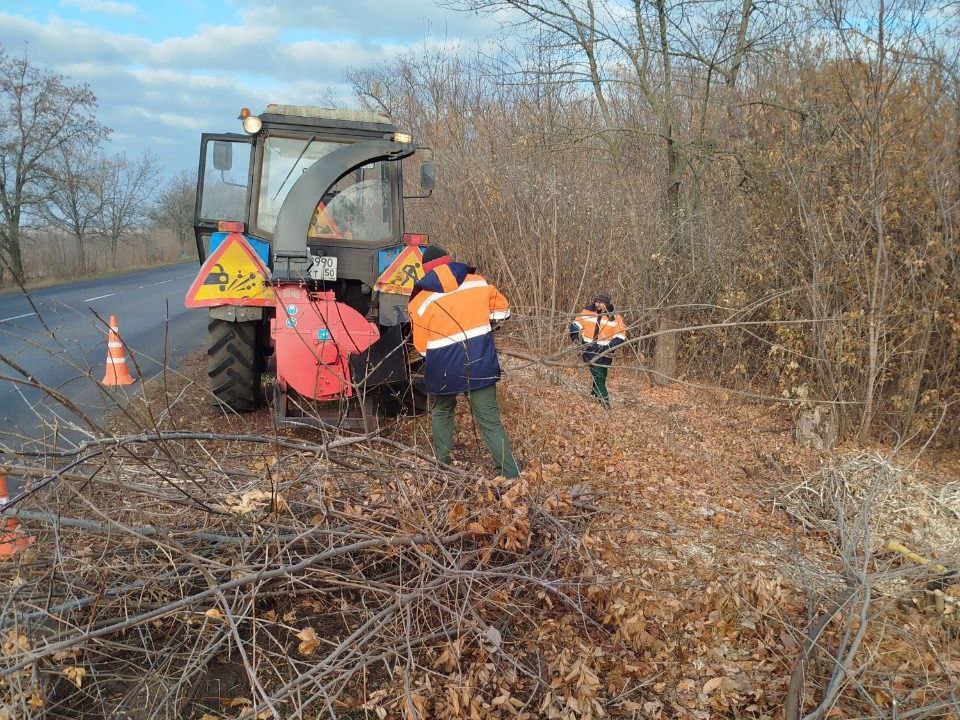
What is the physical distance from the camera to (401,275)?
616 cm

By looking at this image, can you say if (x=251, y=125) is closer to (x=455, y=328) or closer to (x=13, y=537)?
(x=455, y=328)

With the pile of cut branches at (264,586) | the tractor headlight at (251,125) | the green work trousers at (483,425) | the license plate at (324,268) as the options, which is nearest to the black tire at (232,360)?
the license plate at (324,268)

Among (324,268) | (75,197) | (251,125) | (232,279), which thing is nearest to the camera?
(232,279)

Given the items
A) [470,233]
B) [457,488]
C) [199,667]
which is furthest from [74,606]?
[470,233]

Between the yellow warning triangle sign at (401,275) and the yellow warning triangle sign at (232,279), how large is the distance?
0.97 metres

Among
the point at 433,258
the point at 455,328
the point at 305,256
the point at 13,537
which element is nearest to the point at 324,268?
the point at 305,256

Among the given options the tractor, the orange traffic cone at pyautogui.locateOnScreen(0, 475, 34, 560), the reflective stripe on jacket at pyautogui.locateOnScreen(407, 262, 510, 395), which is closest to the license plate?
the tractor

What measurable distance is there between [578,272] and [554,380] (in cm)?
300

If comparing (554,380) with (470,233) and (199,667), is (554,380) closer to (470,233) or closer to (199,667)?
(470,233)

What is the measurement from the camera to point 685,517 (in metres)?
4.76

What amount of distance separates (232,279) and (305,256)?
74cm

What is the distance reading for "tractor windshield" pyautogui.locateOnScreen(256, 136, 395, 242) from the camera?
631 centimetres

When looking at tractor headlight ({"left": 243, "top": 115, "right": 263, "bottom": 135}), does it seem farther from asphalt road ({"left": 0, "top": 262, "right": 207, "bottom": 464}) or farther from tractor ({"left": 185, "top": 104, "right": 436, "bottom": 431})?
asphalt road ({"left": 0, "top": 262, "right": 207, "bottom": 464})

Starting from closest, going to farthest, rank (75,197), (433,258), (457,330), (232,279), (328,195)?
(457,330)
(433,258)
(232,279)
(328,195)
(75,197)
